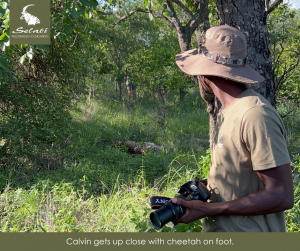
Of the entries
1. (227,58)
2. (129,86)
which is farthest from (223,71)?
(129,86)

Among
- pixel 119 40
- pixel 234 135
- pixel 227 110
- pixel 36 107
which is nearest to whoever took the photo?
pixel 234 135

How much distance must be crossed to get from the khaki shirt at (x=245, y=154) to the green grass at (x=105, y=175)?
106 cm

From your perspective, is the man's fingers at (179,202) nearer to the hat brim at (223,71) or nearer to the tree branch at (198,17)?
the hat brim at (223,71)

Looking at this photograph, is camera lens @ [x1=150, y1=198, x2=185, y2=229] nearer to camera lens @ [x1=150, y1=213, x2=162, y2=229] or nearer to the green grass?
camera lens @ [x1=150, y1=213, x2=162, y2=229]

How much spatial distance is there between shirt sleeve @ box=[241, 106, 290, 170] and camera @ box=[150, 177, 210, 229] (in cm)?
37

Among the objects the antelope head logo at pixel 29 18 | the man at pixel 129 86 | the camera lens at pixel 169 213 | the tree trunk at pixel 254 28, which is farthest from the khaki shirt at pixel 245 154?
the man at pixel 129 86

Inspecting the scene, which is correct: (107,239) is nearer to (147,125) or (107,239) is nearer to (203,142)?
(203,142)

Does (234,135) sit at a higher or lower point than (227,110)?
lower

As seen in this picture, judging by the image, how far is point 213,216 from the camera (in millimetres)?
1469

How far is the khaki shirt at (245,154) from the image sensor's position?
4.21 ft

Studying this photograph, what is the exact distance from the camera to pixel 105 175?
16.4 feet

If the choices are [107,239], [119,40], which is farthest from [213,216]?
[119,40]

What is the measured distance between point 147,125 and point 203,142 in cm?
201

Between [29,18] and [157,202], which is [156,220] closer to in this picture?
[157,202]
